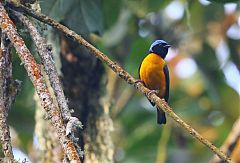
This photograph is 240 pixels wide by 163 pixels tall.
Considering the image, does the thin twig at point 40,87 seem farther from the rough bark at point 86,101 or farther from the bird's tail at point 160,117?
the rough bark at point 86,101

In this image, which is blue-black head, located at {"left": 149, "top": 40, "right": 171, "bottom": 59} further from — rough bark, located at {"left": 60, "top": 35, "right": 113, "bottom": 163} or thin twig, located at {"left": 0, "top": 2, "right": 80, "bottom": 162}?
thin twig, located at {"left": 0, "top": 2, "right": 80, "bottom": 162}

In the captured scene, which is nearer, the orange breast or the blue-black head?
the orange breast

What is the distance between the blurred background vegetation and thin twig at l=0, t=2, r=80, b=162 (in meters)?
2.40

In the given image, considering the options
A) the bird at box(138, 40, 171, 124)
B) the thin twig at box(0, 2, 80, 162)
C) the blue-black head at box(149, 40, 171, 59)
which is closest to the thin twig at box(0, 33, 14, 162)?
the thin twig at box(0, 2, 80, 162)

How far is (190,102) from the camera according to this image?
235 inches

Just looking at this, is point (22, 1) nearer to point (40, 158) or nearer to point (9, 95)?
point (9, 95)

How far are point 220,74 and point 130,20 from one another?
85cm

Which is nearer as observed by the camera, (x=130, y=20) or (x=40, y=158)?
(x=40, y=158)

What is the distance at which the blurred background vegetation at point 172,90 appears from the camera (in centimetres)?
509

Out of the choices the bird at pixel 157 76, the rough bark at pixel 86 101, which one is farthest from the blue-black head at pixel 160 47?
the rough bark at pixel 86 101

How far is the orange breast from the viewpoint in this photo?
352 cm

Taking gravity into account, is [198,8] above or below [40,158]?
above

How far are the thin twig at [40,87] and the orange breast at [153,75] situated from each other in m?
1.64

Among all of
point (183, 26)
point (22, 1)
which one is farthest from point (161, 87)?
point (183, 26)
